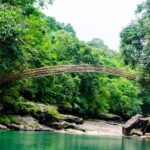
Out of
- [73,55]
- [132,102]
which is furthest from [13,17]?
[132,102]

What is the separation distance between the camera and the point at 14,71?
118ft

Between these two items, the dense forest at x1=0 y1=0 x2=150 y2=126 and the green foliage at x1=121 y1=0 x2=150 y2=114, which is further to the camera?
the dense forest at x1=0 y1=0 x2=150 y2=126

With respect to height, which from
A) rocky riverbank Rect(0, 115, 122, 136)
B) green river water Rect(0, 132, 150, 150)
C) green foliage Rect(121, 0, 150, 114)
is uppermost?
green foliage Rect(121, 0, 150, 114)

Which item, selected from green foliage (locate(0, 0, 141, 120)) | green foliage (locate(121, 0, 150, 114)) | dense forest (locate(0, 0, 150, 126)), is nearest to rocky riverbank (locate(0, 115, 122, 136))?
green foliage (locate(0, 0, 141, 120))

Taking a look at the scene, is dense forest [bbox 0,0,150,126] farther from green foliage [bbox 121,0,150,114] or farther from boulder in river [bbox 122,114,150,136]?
boulder in river [bbox 122,114,150,136]

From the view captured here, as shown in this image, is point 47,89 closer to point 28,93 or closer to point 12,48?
point 28,93

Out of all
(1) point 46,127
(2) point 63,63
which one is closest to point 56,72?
(1) point 46,127

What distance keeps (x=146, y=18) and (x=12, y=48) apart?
846 centimetres

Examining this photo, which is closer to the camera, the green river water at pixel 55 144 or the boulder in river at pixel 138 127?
the green river water at pixel 55 144

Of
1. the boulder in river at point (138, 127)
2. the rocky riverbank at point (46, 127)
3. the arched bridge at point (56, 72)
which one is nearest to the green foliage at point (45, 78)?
the arched bridge at point (56, 72)

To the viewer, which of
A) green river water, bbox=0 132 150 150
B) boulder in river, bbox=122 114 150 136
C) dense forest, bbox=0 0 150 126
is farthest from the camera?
boulder in river, bbox=122 114 150 136

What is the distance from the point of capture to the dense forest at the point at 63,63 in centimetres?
2559

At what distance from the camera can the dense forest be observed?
2559 centimetres

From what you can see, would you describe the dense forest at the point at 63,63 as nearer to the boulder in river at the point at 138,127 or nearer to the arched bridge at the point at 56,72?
the arched bridge at the point at 56,72
